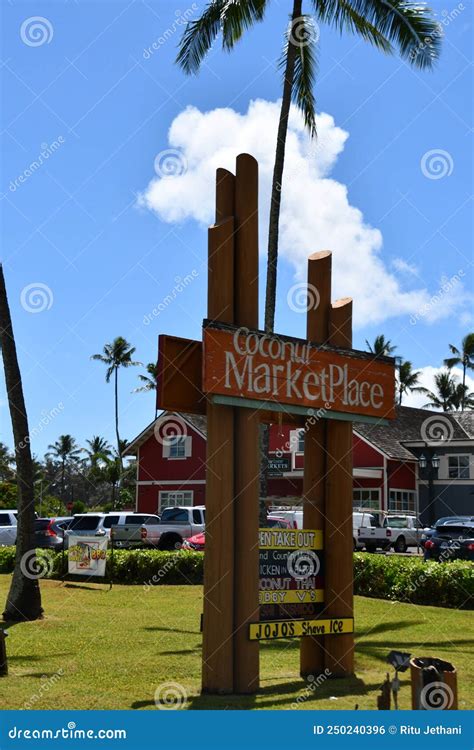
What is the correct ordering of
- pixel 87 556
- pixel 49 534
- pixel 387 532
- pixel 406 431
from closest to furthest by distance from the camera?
pixel 87 556 < pixel 49 534 < pixel 387 532 < pixel 406 431

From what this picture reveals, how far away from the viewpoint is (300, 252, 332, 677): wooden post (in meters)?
10.4

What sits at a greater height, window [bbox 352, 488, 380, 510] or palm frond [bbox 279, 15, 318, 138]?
palm frond [bbox 279, 15, 318, 138]

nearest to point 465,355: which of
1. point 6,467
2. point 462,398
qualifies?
point 462,398

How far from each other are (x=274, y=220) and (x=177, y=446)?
93.3 feet

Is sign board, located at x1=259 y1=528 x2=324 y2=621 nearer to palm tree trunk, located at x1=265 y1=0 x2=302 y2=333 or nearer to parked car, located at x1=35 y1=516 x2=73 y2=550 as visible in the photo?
palm tree trunk, located at x1=265 y1=0 x2=302 y2=333

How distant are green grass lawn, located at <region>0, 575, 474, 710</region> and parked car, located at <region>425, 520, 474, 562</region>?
3.86m

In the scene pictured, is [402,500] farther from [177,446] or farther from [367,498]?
[177,446]

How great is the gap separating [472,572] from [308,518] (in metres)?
7.41

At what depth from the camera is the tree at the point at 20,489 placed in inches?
581

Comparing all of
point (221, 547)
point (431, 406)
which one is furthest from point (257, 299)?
point (431, 406)

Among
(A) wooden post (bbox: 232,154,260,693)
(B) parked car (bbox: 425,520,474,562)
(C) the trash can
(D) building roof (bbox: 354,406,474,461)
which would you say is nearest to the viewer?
(C) the trash can

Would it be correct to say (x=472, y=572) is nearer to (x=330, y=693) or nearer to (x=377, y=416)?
(x=377, y=416)

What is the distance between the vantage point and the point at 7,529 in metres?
30.0

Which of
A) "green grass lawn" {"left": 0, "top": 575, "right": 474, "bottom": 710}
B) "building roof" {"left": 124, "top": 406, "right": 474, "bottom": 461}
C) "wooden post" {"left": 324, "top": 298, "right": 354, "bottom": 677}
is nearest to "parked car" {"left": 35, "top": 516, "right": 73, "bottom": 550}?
"green grass lawn" {"left": 0, "top": 575, "right": 474, "bottom": 710}
